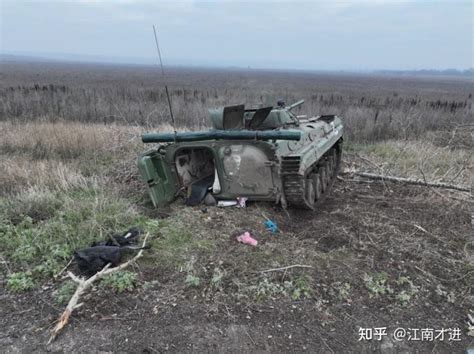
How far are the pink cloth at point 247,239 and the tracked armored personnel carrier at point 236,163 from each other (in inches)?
35.2

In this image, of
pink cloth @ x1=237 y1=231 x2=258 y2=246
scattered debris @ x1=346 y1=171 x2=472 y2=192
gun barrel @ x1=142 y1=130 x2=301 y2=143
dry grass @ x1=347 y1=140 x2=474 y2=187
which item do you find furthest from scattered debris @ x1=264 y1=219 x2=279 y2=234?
dry grass @ x1=347 y1=140 x2=474 y2=187

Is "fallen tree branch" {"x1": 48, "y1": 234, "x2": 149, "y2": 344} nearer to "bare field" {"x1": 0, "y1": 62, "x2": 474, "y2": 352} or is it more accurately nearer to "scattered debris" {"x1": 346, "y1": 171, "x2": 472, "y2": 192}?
"bare field" {"x1": 0, "y1": 62, "x2": 474, "y2": 352}

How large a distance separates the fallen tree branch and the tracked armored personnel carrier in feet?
5.63

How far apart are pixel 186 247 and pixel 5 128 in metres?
9.96

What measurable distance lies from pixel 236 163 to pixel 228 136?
0.40 meters

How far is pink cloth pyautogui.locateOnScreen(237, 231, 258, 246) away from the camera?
213 inches

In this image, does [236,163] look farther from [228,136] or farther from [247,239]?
[247,239]

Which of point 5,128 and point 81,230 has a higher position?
point 81,230

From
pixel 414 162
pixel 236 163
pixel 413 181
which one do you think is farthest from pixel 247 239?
pixel 414 162

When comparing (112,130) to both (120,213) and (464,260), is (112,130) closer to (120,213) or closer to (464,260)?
(120,213)

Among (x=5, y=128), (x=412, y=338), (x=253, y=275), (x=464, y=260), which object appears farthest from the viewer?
(x=5, y=128)

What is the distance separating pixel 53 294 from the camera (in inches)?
173

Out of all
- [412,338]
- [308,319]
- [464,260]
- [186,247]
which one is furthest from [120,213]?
[464,260]

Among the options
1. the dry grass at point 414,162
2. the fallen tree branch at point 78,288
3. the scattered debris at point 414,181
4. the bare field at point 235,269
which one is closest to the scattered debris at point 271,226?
the bare field at point 235,269
